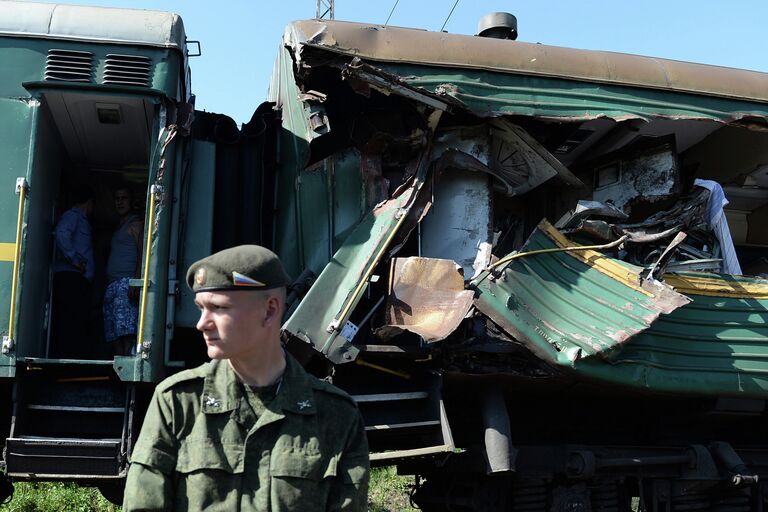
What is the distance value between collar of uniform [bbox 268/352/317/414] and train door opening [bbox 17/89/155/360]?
2949 mm

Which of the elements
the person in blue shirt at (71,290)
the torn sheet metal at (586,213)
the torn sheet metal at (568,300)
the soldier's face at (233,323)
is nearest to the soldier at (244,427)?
the soldier's face at (233,323)

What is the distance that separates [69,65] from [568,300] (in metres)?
3.38

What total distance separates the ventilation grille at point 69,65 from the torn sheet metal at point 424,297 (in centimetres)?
219

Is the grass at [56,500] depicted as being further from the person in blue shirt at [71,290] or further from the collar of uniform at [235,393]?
the collar of uniform at [235,393]

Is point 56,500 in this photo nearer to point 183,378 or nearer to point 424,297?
point 424,297

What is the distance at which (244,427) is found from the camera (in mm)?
2609

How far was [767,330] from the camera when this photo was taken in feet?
19.7

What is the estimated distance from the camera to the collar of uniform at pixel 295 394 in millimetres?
2635

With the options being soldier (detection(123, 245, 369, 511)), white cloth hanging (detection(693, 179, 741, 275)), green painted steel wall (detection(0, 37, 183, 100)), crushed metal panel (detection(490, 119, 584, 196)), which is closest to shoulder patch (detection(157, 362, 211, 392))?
soldier (detection(123, 245, 369, 511))

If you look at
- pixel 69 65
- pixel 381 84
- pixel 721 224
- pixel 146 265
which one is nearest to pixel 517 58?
pixel 381 84

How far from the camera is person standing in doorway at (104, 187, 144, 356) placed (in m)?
5.56

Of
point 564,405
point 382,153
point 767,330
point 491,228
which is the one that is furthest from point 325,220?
point 767,330

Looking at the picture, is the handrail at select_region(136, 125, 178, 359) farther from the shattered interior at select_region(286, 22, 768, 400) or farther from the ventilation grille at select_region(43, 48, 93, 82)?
the shattered interior at select_region(286, 22, 768, 400)

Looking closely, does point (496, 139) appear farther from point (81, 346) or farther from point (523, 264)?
point (81, 346)
